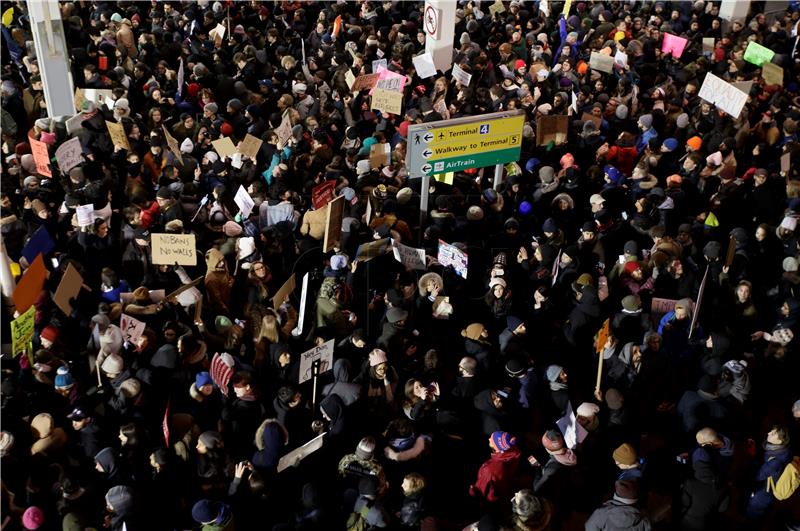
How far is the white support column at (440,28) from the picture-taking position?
14.9 meters

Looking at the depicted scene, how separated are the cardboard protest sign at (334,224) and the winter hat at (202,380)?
2.24 meters

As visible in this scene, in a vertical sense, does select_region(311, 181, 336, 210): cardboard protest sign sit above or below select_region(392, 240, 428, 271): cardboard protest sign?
above

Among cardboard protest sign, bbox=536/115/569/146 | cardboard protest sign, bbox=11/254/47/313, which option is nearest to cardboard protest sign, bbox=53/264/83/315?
cardboard protest sign, bbox=11/254/47/313

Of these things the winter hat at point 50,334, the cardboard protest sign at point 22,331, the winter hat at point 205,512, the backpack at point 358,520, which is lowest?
the backpack at point 358,520

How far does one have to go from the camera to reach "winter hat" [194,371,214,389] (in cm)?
672

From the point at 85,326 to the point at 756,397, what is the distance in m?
6.68

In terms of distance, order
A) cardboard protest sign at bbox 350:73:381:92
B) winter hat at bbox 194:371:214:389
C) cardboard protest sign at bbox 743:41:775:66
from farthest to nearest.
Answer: cardboard protest sign at bbox 743:41:775:66, cardboard protest sign at bbox 350:73:381:92, winter hat at bbox 194:371:214:389

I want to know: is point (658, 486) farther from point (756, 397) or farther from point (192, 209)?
point (192, 209)

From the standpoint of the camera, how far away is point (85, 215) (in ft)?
28.7

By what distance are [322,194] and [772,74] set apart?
9.20m

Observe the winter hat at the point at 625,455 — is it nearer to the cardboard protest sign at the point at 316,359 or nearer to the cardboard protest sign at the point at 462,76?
the cardboard protest sign at the point at 316,359

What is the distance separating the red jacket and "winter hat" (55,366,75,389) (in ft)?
11.4

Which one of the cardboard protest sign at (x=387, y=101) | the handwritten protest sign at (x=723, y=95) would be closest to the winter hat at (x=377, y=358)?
the cardboard protest sign at (x=387, y=101)

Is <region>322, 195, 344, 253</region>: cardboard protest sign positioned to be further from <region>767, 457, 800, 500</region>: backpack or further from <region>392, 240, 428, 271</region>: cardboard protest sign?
<region>767, 457, 800, 500</region>: backpack
